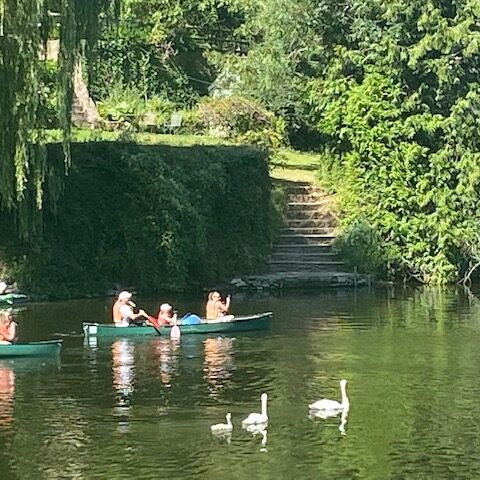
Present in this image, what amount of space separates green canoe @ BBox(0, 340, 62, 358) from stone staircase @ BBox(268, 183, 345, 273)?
1559cm

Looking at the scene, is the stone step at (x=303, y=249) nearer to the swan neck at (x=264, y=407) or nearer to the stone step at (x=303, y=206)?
the stone step at (x=303, y=206)

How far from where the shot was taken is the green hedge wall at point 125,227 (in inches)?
1475

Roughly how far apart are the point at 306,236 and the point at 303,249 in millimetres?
686

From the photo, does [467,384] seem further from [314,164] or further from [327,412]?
[314,164]

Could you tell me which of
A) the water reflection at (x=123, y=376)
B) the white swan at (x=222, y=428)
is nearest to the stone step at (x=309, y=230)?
the water reflection at (x=123, y=376)

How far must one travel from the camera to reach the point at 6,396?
22797 millimetres

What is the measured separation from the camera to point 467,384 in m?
23.5

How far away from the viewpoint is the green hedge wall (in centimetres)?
3747

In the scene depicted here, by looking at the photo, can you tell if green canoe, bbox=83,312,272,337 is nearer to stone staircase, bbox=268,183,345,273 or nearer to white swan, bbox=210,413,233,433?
white swan, bbox=210,413,233,433

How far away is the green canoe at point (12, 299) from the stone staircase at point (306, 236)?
8647mm

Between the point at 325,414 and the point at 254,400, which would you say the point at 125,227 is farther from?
the point at 325,414

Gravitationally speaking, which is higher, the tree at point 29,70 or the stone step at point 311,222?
the tree at point 29,70

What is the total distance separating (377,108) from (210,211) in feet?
24.2

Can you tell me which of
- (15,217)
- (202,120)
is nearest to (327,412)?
(15,217)
